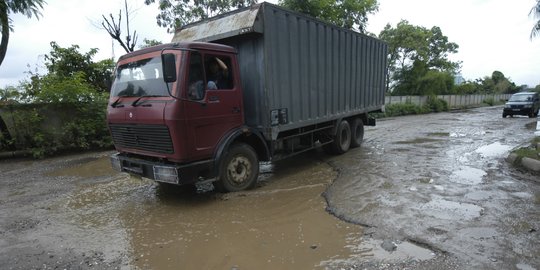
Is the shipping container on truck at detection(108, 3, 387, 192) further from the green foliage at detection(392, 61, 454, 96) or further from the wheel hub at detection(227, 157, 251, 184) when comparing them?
→ the green foliage at detection(392, 61, 454, 96)

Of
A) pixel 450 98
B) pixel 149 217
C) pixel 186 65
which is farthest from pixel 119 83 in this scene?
pixel 450 98

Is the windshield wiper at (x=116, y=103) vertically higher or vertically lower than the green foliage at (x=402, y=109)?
higher

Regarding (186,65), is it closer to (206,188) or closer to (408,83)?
(206,188)

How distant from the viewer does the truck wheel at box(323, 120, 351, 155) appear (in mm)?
8742

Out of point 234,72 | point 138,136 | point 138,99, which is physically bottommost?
point 138,136

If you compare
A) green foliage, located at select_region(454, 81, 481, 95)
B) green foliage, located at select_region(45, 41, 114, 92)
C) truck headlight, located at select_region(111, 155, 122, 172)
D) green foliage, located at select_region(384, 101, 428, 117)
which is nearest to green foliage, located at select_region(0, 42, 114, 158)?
green foliage, located at select_region(45, 41, 114, 92)

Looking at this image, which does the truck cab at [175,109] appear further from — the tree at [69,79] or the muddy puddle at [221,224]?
the tree at [69,79]

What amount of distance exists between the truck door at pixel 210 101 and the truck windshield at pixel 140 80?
0.46 m

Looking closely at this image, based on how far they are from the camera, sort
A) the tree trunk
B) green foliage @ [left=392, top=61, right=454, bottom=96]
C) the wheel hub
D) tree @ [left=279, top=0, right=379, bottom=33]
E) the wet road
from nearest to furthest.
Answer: the wet road
the wheel hub
the tree trunk
tree @ [left=279, top=0, right=379, bottom=33]
green foliage @ [left=392, top=61, right=454, bottom=96]

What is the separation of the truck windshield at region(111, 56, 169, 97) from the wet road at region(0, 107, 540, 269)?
70.7 inches

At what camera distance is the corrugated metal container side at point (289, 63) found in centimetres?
592

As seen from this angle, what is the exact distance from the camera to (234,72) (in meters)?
5.67

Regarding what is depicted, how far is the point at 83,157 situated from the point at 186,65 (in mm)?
7225

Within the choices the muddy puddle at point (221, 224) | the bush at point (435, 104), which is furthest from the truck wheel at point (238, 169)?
the bush at point (435, 104)
